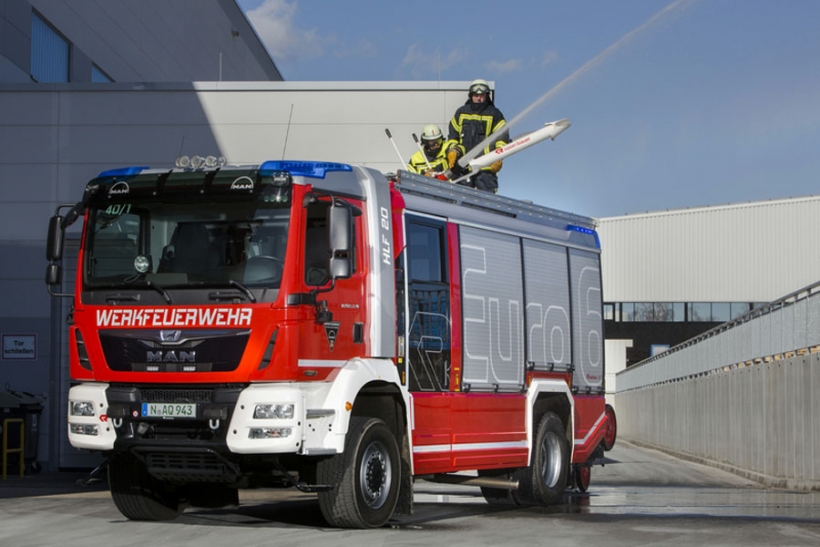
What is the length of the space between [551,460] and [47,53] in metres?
18.1

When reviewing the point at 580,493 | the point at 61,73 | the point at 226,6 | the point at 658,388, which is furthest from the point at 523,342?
the point at 226,6

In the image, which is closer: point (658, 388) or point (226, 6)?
point (658, 388)

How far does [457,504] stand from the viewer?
15.5 meters

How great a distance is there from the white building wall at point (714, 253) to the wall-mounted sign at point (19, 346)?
37932 millimetres

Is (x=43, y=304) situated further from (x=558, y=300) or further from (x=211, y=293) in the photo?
(x=211, y=293)

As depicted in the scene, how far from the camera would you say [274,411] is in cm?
1038

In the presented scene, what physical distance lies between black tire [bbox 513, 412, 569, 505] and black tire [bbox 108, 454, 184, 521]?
433cm

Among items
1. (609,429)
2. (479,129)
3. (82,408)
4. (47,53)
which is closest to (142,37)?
(47,53)

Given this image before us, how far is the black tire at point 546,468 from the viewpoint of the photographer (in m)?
14.6

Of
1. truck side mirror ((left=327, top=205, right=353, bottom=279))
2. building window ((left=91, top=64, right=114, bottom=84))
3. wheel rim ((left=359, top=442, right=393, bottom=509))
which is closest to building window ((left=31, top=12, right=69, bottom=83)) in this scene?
building window ((left=91, top=64, right=114, bottom=84))

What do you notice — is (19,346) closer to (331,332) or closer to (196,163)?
(196,163)

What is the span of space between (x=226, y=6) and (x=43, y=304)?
2606 cm

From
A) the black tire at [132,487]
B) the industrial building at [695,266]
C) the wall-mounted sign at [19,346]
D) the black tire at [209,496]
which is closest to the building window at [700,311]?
the industrial building at [695,266]

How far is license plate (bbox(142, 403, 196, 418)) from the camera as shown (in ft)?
34.9
